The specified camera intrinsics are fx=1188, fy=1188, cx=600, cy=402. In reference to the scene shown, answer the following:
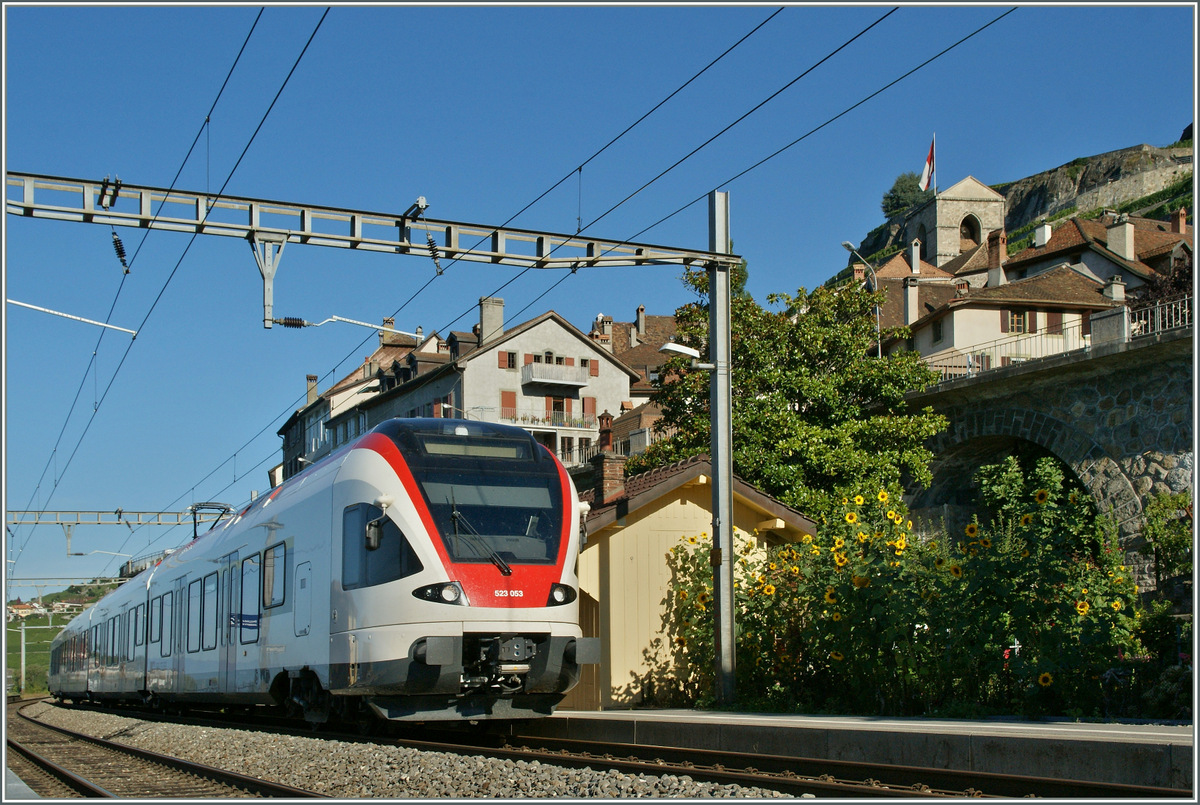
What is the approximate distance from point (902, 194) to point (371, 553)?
156 metres

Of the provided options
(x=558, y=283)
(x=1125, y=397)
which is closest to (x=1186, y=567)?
(x=1125, y=397)

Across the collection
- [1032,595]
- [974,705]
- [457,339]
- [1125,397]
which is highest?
[457,339]

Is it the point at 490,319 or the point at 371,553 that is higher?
the point at 490,319

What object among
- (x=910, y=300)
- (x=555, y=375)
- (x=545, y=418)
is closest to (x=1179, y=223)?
(x=910, y=300)

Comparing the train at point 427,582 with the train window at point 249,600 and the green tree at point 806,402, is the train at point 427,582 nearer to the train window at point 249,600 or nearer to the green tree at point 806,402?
the train window at point 249,600

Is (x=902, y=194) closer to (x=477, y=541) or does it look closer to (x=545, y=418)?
(x=545, y=418)

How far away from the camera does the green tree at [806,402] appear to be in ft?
86.7

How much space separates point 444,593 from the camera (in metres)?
11.4

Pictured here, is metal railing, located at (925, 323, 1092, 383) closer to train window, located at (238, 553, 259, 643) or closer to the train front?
train window, located at (238, 553, 259, 643)

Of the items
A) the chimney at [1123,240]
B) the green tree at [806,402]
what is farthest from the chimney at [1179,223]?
the green tree at [806,402]

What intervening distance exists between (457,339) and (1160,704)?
5571 centimetres

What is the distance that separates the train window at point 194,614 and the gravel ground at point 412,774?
544 cm

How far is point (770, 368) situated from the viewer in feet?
91.7

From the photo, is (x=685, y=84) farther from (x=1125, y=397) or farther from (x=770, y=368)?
(x=1125, y=397)
